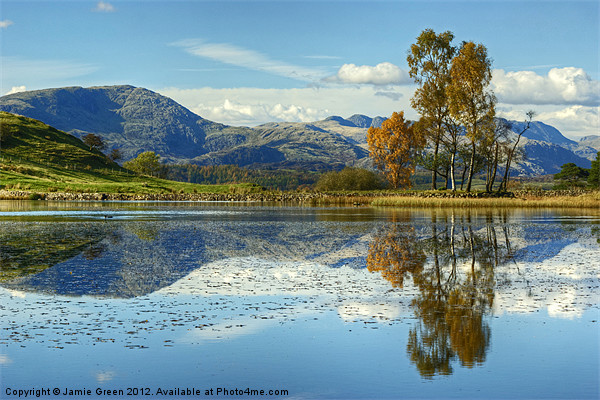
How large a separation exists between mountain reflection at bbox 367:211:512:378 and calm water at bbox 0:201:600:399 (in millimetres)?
79

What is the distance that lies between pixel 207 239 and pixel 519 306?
2432 centimetres

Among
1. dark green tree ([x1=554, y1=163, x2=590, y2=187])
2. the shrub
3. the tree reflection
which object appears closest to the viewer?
the tree reflection

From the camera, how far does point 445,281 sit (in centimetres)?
2259

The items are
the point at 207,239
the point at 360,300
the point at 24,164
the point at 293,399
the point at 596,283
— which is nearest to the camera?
the point at 293,399

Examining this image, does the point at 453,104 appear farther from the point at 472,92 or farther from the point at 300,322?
the point at 300,322

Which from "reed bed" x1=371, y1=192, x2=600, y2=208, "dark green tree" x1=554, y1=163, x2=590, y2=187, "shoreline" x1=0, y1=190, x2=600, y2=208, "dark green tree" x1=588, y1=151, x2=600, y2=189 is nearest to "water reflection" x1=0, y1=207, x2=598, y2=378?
"reed bed" x1=371, y1=192, x2=600, y2=208

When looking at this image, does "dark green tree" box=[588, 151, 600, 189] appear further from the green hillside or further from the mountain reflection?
the mountain reflection

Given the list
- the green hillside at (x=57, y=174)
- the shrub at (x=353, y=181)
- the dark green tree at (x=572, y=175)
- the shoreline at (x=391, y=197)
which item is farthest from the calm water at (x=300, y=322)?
the dark green tree at (x=572, y=175)

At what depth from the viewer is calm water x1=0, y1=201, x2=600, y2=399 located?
37.9 ft

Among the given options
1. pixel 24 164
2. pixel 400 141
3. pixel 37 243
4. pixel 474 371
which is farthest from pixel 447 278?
pixel 24 164

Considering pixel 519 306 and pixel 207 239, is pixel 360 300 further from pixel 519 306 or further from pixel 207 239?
pixel 207 239

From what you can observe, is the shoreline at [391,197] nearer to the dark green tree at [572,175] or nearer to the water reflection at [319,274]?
the water reflection at [319,274]

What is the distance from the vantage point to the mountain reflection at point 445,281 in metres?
13.4

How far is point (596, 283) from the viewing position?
22297mm
